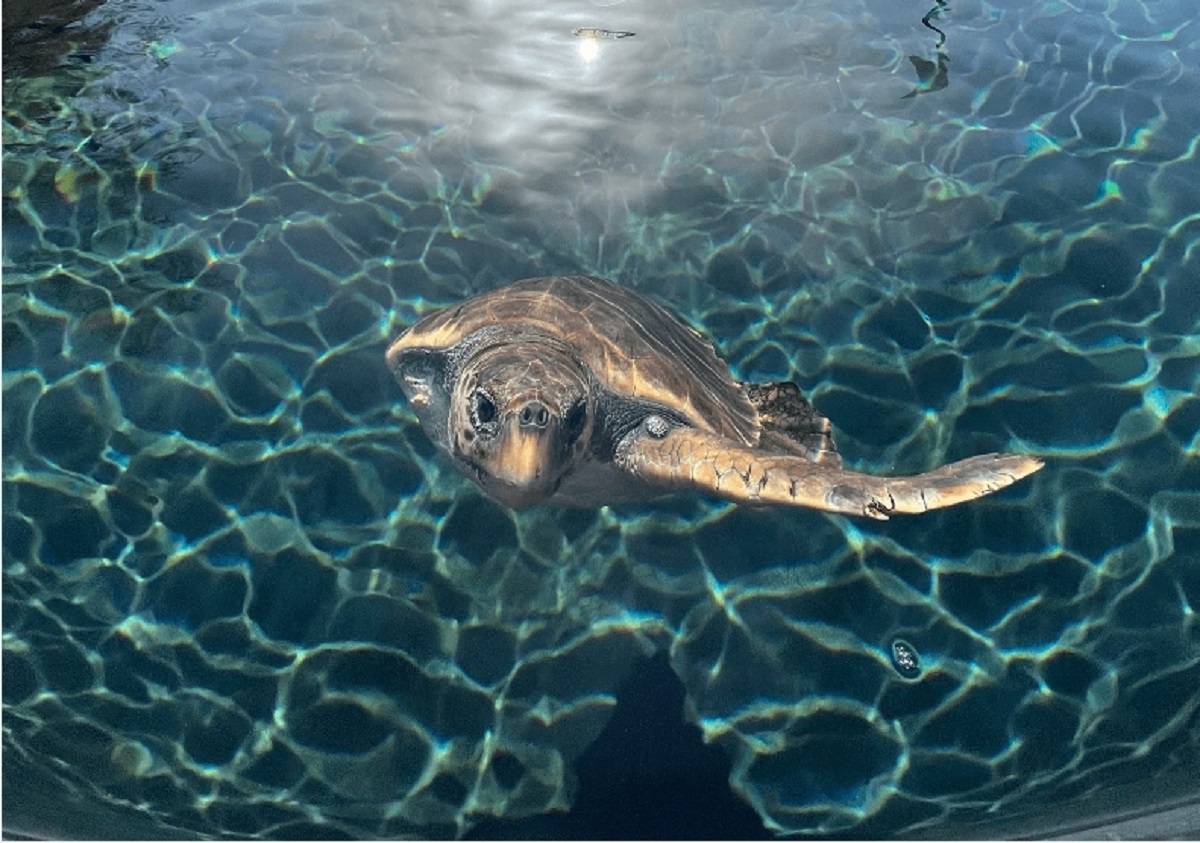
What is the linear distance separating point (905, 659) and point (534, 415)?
6.48ft

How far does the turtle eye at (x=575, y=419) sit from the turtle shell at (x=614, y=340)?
370mm

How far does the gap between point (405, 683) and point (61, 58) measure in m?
6.54

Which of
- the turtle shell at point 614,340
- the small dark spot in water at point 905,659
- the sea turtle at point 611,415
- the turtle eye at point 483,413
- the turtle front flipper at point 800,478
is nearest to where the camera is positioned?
the turtle front flipper at point 800,478

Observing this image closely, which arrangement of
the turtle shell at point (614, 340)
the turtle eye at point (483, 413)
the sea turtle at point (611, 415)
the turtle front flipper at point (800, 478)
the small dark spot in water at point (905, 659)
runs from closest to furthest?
1. the turtle front flipper at point (800, 478)
2. the sea turtle at point (611, 415)
3. the turtle eye at point (483, 413)
4. the small dark spot in water at point (905, 659)
5. the turtle shell at point (614, 340)

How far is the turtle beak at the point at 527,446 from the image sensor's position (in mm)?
3238

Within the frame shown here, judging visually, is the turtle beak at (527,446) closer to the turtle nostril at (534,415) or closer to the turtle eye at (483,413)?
the turtle nostril at (534,415)

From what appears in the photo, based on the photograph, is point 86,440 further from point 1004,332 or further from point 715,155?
point 1004,332

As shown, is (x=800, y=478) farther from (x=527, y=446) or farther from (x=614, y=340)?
(x=614, y=340)

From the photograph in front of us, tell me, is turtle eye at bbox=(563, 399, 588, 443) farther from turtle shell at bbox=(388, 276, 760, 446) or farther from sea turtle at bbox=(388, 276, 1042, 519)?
turtle shell at bbox=(388, 276, 760, 446)

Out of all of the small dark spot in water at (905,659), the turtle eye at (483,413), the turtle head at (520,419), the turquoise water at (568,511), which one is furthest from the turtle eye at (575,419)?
Result: the small dark spot in water at (905,659)

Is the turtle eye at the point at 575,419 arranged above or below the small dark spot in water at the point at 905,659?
above

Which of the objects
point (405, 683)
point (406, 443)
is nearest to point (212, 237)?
point (406, 443)

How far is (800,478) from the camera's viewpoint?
124 inches

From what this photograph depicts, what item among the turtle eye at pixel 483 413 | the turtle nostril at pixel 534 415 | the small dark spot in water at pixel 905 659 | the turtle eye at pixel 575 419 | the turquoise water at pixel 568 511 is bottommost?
the small dark spot in water at pixel 905 659
